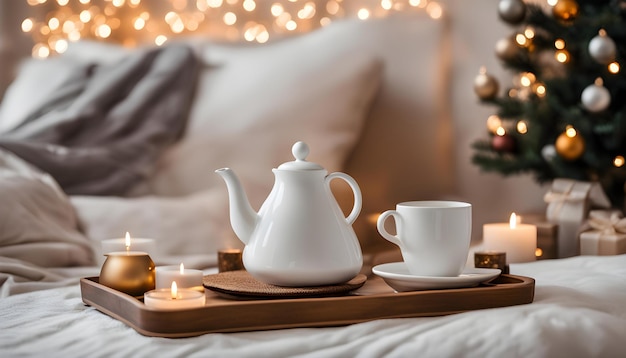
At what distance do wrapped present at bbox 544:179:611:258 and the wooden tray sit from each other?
0.72 metres

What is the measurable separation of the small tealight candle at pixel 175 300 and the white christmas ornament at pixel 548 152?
1.11 meters

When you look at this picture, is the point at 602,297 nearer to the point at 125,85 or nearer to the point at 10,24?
the point at 125,85

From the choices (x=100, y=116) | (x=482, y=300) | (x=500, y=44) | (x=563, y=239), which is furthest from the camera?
(x=100, y=116)

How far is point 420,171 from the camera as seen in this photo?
7.16 feet

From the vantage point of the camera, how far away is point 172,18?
2842 mm

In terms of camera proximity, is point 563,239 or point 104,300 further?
point 563,239

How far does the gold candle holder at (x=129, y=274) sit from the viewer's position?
100 cm

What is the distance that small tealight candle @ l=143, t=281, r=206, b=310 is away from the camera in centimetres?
87

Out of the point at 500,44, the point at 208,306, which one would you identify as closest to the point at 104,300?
the point at 208,306

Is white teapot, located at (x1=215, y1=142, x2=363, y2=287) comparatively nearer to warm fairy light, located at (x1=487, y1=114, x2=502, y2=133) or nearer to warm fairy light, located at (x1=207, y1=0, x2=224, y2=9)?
warm fairy light, located at (x1=487, y1=114, x2=502, y2=133)

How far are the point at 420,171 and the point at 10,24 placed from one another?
1.75m

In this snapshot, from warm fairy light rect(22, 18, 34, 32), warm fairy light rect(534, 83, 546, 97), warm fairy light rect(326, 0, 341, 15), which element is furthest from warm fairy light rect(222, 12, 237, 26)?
warm fairy light rect(534, 83, 546, 97)

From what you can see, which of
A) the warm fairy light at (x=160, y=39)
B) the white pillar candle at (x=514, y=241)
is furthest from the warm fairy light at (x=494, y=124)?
the warm fairy light at (x=160, y=39)

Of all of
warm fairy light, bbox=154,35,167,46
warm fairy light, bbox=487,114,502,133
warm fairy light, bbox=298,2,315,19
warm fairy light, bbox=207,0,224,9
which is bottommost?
warm fairy light, bbox=487,114,502,133
